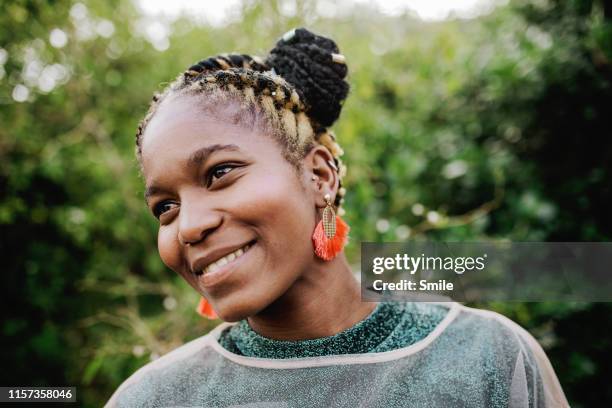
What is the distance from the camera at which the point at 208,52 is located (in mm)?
3936

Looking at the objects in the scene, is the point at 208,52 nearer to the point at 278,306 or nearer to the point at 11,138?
the point at 11,138

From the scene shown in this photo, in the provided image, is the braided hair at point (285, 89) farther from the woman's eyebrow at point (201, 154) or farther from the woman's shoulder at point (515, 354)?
the woman's shoulder at point (515, 354)

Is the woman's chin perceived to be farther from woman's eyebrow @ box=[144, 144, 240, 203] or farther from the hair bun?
the hair bun

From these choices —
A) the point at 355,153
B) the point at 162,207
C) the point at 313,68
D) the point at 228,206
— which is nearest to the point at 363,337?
the point at 228,206

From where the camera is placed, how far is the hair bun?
1.45m

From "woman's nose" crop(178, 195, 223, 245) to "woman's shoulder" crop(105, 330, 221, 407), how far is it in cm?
48

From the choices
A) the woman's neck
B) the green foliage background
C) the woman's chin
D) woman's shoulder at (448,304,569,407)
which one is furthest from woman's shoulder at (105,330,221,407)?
the green foliage background

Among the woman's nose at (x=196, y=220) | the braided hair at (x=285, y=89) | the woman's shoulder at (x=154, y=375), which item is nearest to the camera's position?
the woman's nose at (x=196, y=220)

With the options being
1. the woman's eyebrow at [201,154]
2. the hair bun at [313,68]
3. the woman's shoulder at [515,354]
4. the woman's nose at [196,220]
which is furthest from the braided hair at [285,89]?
the woman's shoulder at [515,354]

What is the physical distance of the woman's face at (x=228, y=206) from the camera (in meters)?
1.21

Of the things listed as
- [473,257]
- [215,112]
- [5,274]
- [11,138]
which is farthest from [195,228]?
[5,274]

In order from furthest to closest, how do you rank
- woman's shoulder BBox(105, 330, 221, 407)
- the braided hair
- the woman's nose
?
1. woman's shoulder BBox(105, 330, 221, 407)
2. the braided hair
3. the woman's nose

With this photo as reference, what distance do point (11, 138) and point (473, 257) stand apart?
10.7 feet

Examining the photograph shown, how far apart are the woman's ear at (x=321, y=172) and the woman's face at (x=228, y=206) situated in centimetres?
13
